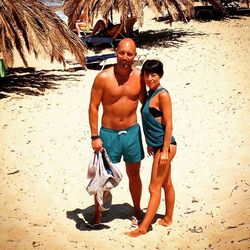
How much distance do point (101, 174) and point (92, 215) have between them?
88cm

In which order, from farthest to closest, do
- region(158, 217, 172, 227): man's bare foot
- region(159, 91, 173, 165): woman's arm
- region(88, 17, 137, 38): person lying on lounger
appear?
region(88, 17, 137, 38): person lying on lounger, region(158, 217, 172, 227): man's bare foot, region(159, 91, 173, 165): woman's arm

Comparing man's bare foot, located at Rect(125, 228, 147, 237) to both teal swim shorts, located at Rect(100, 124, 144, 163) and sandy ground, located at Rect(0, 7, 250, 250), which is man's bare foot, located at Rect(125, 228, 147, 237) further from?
teal swim shorts, located at Rect(100, 124, 144, 163)

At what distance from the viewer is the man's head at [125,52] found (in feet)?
9.38

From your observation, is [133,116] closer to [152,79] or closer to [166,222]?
[152,79]

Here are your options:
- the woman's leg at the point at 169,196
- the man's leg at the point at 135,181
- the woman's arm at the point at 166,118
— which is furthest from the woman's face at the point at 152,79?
the man's leg at the point at 135,181

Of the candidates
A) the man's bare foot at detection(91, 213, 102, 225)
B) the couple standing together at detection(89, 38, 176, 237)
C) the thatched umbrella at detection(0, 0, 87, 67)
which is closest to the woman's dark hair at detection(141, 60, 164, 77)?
the couple standing together at detection(89, 38, 176, 237)

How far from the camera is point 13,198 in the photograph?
394cm

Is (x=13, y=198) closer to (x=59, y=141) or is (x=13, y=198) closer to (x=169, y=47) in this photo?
(x=59, y=141)

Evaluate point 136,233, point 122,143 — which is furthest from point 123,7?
point 136,233

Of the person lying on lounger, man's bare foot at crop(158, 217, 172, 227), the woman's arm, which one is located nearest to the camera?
the woman's arm

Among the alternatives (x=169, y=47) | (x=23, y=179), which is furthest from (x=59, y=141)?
(x=169, y=47)

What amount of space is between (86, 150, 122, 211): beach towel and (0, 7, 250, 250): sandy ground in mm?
532

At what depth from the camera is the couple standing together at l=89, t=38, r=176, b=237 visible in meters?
2.89

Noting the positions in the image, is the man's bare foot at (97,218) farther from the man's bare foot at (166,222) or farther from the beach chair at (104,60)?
the beach chair at (104,60)
